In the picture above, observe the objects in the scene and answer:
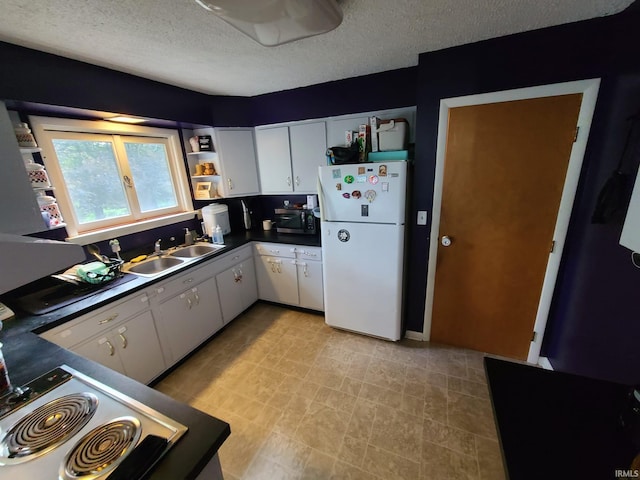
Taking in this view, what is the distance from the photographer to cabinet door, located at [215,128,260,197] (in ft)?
8.92

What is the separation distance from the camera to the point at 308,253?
258cm

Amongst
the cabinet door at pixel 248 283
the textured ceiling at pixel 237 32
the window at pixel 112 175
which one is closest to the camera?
the textured ceiling at pixel 237 32

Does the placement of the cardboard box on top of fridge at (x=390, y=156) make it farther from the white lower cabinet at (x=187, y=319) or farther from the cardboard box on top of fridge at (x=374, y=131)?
the white lower cabinet at (x=187, y=319)

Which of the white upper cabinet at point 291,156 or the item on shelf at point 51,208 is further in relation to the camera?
the white upper cabinet at point 291,156

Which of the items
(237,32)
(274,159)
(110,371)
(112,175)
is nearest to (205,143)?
(274,159)

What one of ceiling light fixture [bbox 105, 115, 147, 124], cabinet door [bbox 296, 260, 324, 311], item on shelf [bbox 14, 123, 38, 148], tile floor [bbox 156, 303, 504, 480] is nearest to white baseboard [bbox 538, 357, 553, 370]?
tile floor [bbox 156, 303, 504, 480]

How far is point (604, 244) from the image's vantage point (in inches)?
57.2

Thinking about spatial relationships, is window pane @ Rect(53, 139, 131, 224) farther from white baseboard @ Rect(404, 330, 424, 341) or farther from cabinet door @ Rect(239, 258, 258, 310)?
white baseboard @ Rect(404, 330, 424, 341)

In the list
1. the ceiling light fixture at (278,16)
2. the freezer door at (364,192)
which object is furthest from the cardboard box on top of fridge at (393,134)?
the ceiling light fixture at (278,16)

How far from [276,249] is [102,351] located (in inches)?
61.1

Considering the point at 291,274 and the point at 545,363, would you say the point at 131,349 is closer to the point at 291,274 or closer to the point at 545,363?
the point at 291,274

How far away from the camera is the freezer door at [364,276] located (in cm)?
210

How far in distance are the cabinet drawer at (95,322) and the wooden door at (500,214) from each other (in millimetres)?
2293

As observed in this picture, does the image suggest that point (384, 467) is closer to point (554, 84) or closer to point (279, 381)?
point (279, 381)
